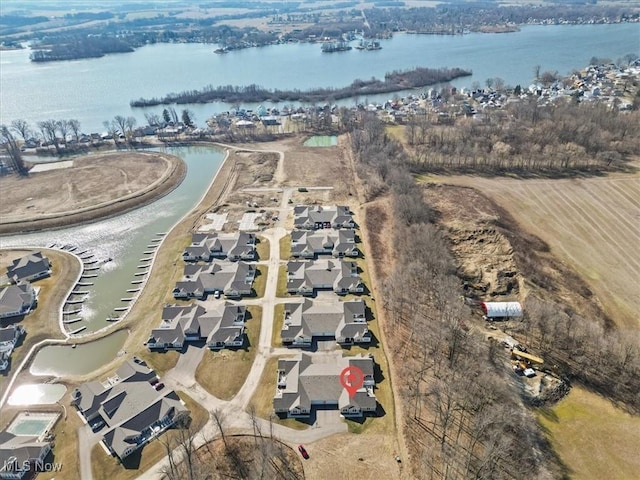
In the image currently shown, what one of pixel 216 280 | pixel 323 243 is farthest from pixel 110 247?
pixel 323 243

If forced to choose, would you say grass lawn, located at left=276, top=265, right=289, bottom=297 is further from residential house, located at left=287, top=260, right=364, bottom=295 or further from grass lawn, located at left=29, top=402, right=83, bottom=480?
grass lawn, located at left=29, top=402, right=83, bottom=480

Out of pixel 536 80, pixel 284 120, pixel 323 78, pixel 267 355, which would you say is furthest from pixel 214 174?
pixel 536 80

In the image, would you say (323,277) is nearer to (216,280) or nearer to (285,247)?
(285,247)

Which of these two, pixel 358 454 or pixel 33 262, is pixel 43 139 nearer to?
pixel 33 262

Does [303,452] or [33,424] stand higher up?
[33,424]

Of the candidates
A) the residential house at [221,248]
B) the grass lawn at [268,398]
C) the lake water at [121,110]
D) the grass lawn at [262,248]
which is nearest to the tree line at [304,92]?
the lake water at [121,110]
